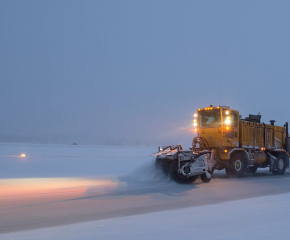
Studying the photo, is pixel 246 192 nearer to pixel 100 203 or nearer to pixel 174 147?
pixel 174 147

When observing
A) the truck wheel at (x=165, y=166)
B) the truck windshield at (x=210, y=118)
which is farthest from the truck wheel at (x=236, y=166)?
the truck wheel at (x=165, y=166)

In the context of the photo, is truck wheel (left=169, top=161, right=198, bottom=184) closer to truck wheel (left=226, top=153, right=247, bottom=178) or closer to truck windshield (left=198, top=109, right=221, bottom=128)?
truck wheel (left=226, top=153, right=247, bottom=178)

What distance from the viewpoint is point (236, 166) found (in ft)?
53.6

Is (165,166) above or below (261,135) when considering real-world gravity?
below

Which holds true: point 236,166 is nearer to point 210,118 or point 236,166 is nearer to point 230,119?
point 230,119

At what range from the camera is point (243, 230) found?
6.23 meters

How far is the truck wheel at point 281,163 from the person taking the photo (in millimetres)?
19234

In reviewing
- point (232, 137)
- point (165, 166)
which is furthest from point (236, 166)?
point (165, 166)

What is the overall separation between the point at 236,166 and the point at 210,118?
8.76ft

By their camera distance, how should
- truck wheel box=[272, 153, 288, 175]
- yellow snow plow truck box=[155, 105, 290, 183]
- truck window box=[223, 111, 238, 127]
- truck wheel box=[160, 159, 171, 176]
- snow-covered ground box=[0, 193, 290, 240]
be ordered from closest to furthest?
snow-covered ground box=[0, 193, 290, 240] → yellow snow plow truck box=[155, 105, 290, 183] → truck wheel box=[160, 159, 171, 176] → truck window box=[223, 111, 238, 127] → truck wheel box=[272, 153, 288, 175]

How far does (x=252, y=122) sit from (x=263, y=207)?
996cm

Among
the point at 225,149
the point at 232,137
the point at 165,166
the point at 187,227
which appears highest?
the point at 232,137

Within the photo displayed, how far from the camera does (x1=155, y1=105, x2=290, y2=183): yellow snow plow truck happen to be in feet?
45.0

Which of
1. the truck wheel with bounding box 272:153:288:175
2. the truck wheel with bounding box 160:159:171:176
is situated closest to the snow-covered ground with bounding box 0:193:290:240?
the truck wheel with bounding box 160:159:171:176
